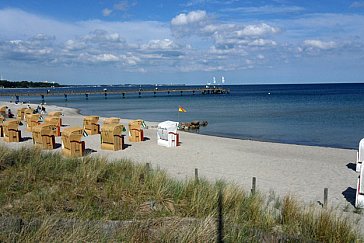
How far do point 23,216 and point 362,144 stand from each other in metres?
10.6

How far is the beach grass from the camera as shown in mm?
4480

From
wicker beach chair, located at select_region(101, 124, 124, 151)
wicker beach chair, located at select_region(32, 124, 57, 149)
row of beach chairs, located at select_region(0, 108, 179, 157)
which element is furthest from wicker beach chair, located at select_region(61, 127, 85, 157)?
wicker beach chair, located at select_region(32, 124, 57, 149)

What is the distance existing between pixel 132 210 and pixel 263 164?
9717 millimetres

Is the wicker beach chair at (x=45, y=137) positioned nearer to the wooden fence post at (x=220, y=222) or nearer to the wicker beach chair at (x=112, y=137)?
the wicker beach chair at (x=112, y=137)

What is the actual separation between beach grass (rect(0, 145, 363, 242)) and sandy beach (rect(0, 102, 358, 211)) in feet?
11.4

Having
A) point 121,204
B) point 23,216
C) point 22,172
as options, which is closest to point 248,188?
point 121,204

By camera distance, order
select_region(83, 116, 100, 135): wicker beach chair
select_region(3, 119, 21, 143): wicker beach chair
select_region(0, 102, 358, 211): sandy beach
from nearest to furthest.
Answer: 1. select_region(0, 102, 358, 211): sandy beach
2. select_region(3, 119, 21, 143): wicker beach chair
3. select_region(83, 116, 100, 135): wicker beach chair

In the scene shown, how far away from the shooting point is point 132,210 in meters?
5.74

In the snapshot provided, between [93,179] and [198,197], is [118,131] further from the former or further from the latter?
[198,197]

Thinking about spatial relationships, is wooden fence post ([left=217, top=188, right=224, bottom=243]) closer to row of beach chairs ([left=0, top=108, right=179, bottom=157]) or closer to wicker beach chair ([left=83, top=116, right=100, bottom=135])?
row of beach chairs ([left=0, top=108, right=179, bottom=157])

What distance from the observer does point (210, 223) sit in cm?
480

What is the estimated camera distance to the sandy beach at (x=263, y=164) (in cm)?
1064

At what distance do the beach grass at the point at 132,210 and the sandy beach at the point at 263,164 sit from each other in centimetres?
349

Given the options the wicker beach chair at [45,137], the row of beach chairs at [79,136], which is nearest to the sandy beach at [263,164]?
the row of beach chairs at [79,136]
